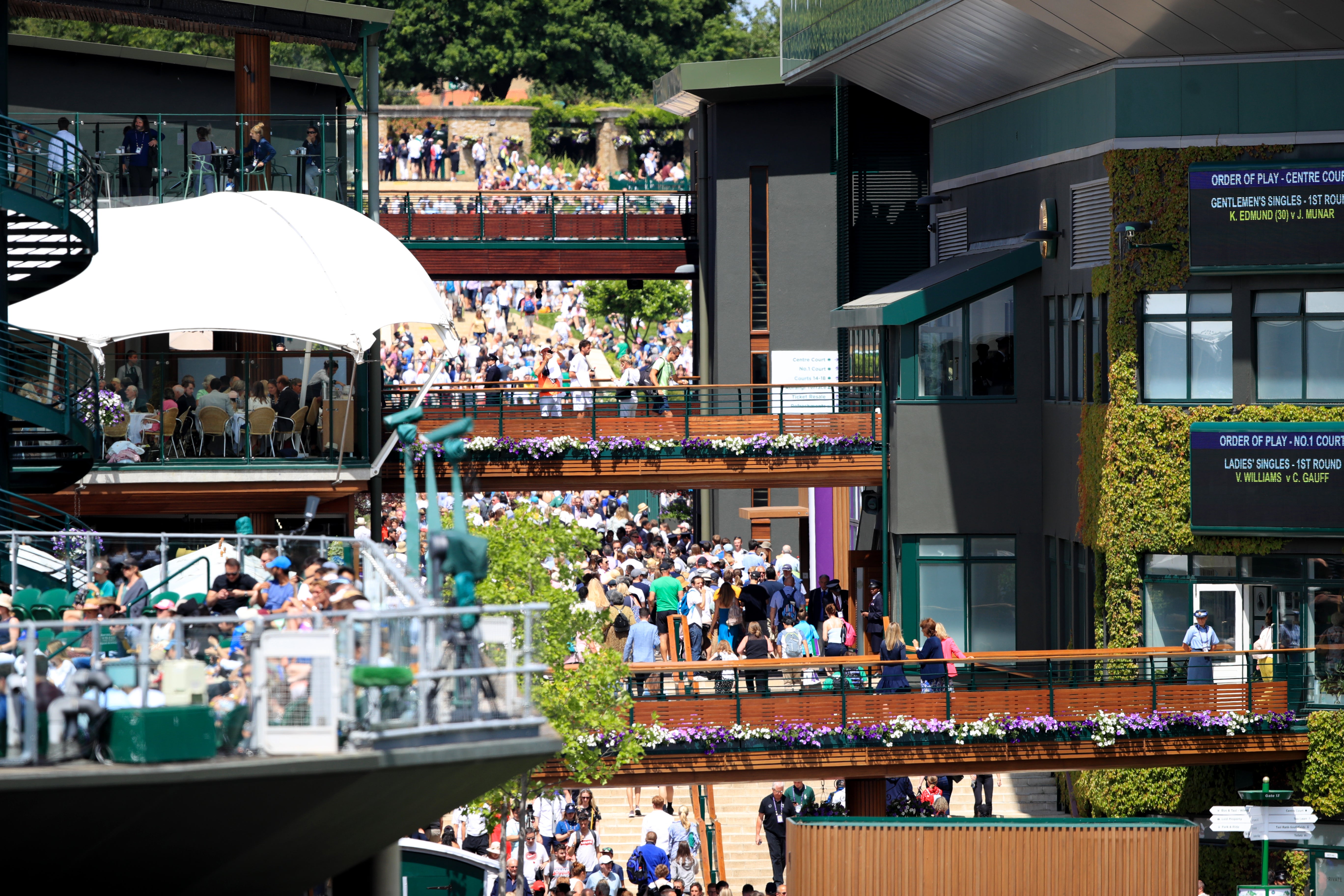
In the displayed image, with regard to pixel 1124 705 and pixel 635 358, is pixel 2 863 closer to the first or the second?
pixel 1124 705

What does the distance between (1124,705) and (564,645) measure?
820 cm

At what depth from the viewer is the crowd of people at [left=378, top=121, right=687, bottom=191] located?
66.5 meters

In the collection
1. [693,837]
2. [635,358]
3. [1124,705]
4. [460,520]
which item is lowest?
[693,837]

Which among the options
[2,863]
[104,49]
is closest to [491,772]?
[2,863]

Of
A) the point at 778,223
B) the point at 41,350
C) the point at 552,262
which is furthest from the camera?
the point at 552,262

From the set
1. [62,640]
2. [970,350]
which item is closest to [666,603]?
[970,350]

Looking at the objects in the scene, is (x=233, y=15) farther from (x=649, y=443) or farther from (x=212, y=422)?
(x=649, y=443)

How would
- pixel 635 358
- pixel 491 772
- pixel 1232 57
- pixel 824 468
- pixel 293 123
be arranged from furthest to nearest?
pixel 635 358
pixel 824 468
pixel 293 123
pixel 1232 57
pixel 491 772

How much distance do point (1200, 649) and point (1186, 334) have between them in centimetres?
460

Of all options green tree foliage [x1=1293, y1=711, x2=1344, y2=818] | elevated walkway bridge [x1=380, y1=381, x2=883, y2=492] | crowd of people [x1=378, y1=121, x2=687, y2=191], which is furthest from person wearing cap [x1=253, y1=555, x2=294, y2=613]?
crowd of people [x1=378, y1=121, x2=687, y2=191]

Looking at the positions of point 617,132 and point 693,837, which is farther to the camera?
point 617,132

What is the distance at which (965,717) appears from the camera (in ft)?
80.6

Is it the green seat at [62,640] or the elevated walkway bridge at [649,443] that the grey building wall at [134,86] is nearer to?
the elevated walkway bridge at [649,443]

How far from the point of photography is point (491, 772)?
12945 millimetres
